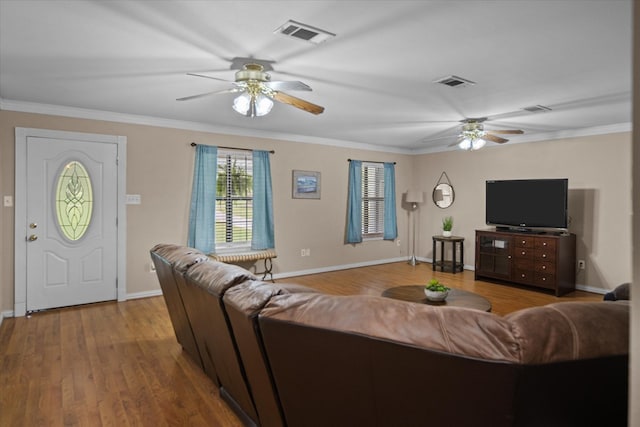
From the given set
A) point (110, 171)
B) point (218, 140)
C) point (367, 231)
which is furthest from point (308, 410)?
point (367, 231)

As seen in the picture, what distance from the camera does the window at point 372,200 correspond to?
24.0 ft

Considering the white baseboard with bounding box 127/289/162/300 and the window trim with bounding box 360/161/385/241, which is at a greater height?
the window trim with bounding box 360/161/385/241

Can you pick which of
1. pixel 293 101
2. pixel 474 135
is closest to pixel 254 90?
pixel 293 101

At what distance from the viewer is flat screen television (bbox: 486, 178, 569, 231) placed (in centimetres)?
536

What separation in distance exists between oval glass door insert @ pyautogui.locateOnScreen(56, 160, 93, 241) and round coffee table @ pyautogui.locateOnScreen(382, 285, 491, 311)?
3664 millimetres

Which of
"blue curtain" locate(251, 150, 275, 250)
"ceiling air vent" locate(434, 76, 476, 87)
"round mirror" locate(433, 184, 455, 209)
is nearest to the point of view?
"ceiling air vent" locate(434, 76, 476, 87)

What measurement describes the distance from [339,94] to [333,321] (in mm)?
2972

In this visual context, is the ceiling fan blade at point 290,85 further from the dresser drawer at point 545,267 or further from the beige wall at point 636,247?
the dresser drawer at point 545,267

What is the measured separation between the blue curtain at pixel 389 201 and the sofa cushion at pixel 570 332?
6330 millimetres

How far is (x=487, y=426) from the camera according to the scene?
44.9 inches

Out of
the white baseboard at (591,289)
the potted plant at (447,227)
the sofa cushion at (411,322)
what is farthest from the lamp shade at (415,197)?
the sofa cushion at (411,322)

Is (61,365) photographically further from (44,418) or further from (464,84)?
(464,84)

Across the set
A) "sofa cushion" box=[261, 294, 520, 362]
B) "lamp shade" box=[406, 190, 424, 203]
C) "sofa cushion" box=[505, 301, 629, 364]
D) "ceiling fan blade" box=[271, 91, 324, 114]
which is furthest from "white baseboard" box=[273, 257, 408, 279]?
"sofa cushion" box=[505, 301, 629, 364]

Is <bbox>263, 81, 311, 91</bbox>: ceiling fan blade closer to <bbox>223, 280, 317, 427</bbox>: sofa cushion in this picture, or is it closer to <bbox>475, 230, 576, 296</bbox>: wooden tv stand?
<bbox>223, 280, 317, 427</bbox>: sofa cushion
